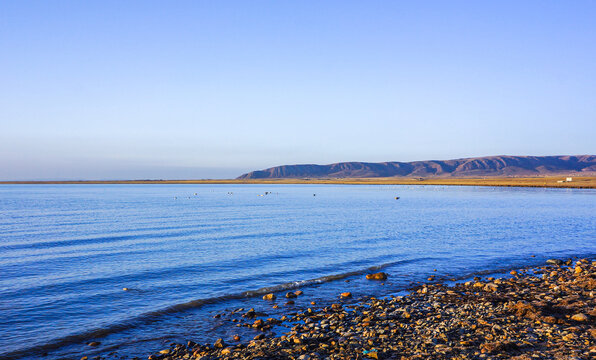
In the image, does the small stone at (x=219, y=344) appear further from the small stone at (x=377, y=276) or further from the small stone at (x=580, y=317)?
the small stone at (x=580, y=317)

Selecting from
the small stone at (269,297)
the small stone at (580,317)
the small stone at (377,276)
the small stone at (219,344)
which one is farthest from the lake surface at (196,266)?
the small stone at (580,317)

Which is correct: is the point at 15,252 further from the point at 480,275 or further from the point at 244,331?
the point at 480,275

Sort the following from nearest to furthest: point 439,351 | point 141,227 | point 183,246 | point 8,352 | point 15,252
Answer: point 439,351, point 8,352, point 15,252, point 183,246, point 141,227

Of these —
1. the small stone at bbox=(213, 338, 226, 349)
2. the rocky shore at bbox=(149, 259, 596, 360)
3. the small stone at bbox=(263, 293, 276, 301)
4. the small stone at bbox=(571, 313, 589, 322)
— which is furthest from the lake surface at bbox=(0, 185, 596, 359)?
the small stone at bbox=(571, 313, 589, 322)

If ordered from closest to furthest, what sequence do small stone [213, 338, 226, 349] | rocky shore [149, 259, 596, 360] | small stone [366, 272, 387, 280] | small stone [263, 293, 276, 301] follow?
rocky shore [149, 259, 596, 360] → small stone [213, 338, 226, 349] → small stone [263, 293, 276, 301] → small stone [366, 272, 387, 280]

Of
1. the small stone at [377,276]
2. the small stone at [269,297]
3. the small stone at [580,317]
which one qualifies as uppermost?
the small stone at [580,317]

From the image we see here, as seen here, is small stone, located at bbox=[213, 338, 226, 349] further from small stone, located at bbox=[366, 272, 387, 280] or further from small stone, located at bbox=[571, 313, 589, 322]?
small stone, located at bbox=[571, 313, 589, 322]

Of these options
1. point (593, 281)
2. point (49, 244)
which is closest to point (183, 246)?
point (49, 244)

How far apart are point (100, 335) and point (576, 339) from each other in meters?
12.8

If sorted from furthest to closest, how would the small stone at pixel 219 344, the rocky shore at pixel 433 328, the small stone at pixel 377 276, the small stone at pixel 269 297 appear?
the small stone at pixel 377 276, the small stone at pixel 269 297, the small stone at pixel 219 344, the rocky shore at pixel 433 328

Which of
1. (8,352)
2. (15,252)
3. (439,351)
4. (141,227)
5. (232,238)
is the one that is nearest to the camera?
(439,351)

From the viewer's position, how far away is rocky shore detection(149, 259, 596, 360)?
9125 millimetres

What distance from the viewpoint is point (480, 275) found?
60.4 feet

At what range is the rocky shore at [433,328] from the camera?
9.12 meters
